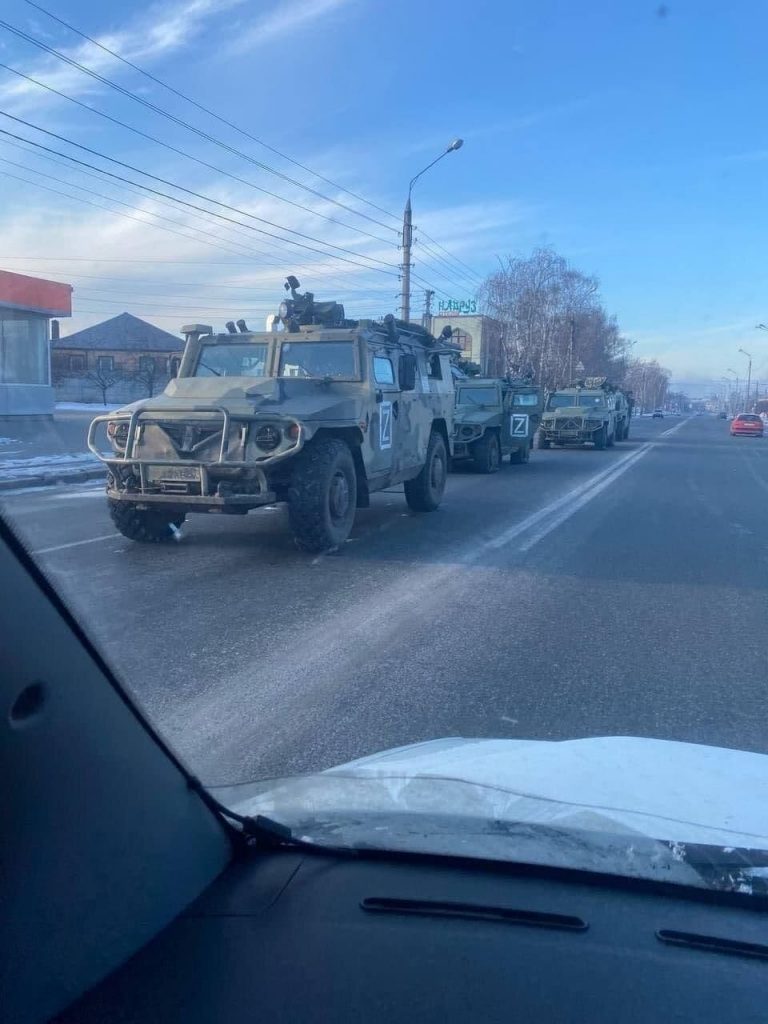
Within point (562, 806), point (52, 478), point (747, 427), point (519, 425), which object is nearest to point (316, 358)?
point (52, 478)

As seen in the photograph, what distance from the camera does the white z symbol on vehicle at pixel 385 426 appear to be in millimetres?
9992

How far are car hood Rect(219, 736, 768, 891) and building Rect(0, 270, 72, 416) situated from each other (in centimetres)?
2649

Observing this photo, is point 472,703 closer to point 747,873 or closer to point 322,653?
point 322,653

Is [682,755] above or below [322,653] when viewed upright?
above

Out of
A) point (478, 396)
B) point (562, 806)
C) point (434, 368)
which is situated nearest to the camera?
point (562, 806)

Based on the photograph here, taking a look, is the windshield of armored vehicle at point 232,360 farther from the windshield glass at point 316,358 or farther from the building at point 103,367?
the building at point 103,367

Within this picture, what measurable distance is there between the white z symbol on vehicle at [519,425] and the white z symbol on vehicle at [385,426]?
1098cm

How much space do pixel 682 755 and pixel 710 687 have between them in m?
2.49

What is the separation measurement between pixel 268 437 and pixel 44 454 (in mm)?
12934

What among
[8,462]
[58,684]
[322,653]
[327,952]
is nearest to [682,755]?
[327,952]

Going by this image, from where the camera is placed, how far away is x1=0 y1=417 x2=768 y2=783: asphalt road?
4461mm

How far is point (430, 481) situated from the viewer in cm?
1233

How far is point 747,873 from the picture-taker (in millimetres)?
2049

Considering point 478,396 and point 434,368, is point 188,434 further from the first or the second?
point 478,396
